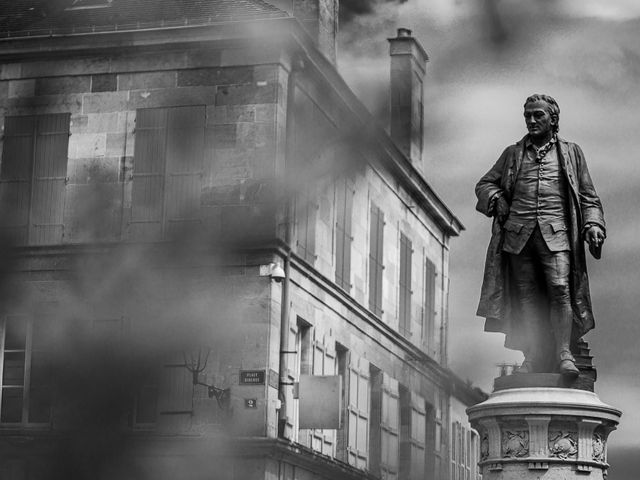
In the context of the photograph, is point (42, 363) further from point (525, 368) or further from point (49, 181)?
point (525, 368)

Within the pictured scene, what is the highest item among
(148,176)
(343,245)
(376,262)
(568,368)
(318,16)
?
(343,245)

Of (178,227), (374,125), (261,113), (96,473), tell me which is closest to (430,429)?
(178,227)

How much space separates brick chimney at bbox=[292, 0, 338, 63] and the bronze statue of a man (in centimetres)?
142

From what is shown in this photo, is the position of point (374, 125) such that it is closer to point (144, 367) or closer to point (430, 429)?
point (144, 367)

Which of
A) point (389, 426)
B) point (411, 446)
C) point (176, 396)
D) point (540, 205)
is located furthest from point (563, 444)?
point (389, 426)

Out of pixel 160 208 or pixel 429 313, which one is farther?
pixel 160 208

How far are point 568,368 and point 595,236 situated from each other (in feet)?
2.71

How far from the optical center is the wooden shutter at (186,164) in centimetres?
1105

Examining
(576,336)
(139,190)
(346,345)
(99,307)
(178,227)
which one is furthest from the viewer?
(346,345)

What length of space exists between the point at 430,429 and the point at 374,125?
5.33 metres

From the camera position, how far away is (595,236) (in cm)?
966

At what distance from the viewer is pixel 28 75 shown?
332 inches

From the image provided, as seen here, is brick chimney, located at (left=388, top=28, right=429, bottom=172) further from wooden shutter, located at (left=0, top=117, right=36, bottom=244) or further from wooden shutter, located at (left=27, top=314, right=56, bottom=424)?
wooden shutter, located at (left=27, top=314, right=56, bottom=424)

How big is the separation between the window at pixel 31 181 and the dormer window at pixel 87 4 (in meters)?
0.75
